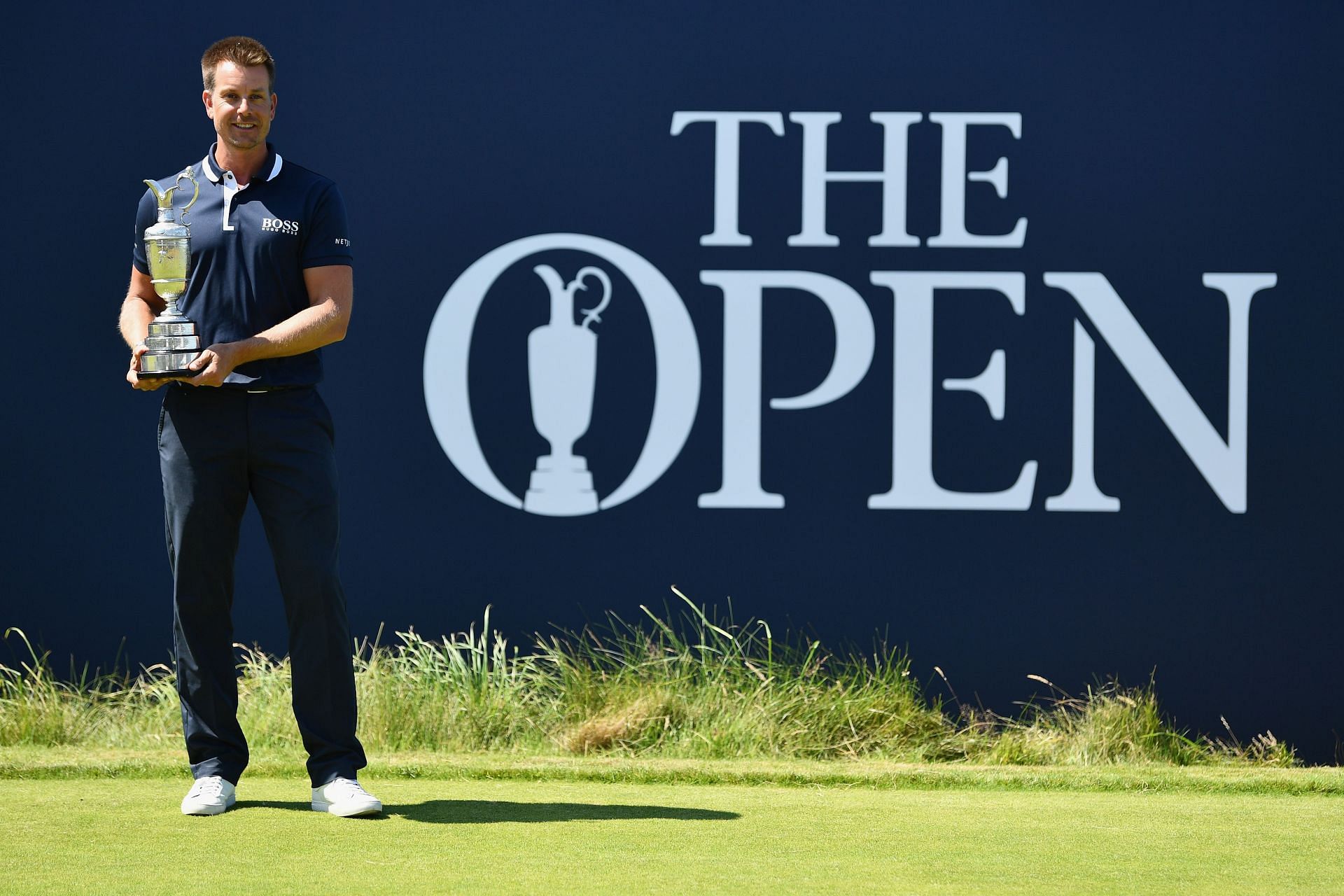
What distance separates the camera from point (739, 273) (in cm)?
457

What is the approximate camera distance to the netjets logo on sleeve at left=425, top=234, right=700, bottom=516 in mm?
4609

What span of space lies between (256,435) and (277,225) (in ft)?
1.36

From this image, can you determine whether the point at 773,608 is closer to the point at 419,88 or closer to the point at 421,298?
the point at 421,298

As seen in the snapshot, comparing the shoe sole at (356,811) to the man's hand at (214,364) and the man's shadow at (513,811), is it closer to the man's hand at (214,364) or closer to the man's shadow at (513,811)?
the man's shadow at (513,811)

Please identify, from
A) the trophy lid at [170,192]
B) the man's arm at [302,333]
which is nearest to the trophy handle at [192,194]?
the trophy lid at [170,192]

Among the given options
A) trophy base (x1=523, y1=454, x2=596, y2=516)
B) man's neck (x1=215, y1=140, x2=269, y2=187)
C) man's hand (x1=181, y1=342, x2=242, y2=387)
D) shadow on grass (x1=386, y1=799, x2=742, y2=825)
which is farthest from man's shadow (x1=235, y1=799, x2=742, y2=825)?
trophy base (x1=523, y1=454, x2=596, y2=516)

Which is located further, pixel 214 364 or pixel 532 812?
pixel 532 812

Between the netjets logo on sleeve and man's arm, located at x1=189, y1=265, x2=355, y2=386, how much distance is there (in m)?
1.56

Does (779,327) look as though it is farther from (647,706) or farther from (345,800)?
(345,800)

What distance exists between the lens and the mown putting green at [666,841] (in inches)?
94.1

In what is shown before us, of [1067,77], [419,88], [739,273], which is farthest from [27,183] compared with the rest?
[1067,77]

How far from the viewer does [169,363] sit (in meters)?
2.82

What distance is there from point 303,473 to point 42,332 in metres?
2.13

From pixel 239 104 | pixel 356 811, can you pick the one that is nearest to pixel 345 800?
pixel 356 811
